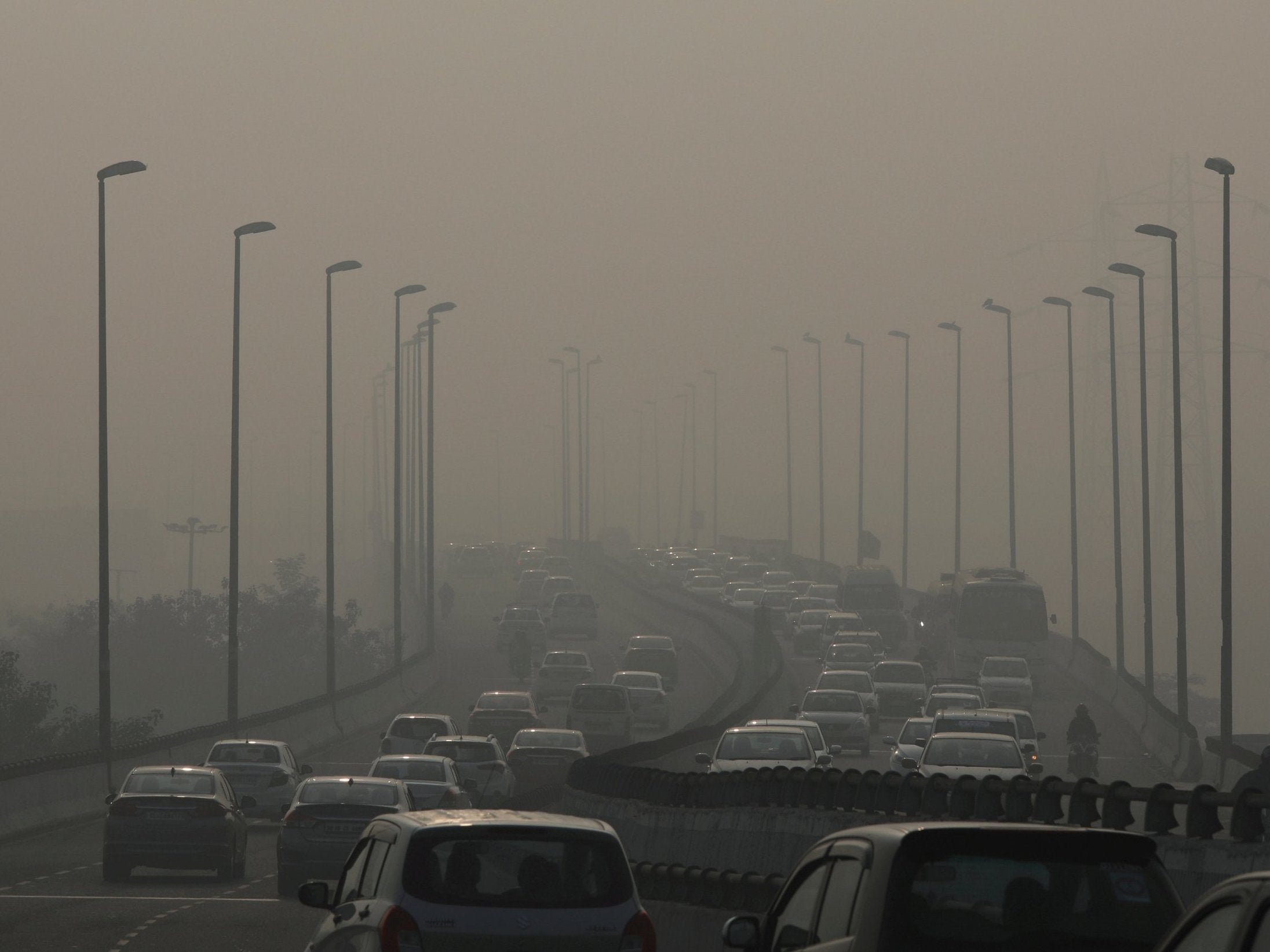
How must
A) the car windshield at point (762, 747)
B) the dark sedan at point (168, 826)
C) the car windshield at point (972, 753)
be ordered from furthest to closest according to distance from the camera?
the car windshield at point (762, 747), the car windshield at point (972, 753), the dark sedan at point (168, 826)

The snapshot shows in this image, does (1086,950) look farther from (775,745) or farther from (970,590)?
(970,590)

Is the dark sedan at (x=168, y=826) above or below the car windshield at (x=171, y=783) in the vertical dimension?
below

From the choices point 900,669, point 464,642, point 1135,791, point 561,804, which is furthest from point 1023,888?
point 464,642

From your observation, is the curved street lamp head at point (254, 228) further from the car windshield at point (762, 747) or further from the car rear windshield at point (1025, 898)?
the car rear windshield at point (1025, 898)

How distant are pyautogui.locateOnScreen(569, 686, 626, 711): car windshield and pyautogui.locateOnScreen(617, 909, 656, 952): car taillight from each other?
4227 cm

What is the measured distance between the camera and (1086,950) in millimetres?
8047

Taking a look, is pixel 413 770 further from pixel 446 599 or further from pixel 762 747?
pixel 446 599

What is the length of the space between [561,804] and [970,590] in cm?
3901

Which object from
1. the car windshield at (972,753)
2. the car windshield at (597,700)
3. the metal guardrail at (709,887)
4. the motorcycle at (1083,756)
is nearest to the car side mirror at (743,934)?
the metal guardrail at (709,887)

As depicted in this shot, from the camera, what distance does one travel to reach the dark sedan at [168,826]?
2559 cm

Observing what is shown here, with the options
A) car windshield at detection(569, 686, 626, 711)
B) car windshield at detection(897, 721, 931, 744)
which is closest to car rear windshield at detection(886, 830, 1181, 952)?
car windshield at detection(897, 721, 931, 744)

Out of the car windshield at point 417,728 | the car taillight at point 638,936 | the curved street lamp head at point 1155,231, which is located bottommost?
the car windshield at point 417,728

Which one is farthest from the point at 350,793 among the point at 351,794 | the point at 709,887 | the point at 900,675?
the point at 900,675

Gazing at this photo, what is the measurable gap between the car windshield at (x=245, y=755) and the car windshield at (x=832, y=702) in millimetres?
16964
